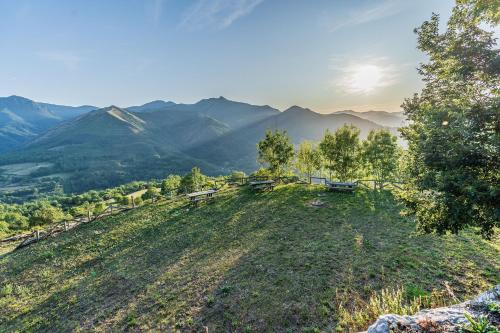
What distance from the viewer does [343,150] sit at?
1255 inches

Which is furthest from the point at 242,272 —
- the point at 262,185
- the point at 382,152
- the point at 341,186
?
the point at 382,152

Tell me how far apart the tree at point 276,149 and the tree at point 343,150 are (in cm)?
490

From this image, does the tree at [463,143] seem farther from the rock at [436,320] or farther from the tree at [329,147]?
the tree at [329,147]

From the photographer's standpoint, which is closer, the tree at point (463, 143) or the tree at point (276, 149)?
the tree at point (463, 143)

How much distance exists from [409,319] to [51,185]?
732ft

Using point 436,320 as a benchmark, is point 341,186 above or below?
below

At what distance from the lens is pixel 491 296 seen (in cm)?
538

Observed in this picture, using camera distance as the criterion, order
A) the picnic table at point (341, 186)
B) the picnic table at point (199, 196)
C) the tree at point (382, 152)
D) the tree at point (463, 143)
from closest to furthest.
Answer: the tree at point (463, 143) < the picnic table at point (341, 186) < the picnic table at point (199, 196) < the tree at point (382, 152)

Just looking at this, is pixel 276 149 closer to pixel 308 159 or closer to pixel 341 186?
pixel 308 159

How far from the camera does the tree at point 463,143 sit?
6793 millimetres

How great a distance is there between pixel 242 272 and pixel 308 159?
28.7 metres

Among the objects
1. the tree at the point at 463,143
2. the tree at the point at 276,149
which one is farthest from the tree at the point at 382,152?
the tree at the point at 463,143

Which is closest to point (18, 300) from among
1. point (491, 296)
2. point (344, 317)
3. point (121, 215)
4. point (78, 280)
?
point (78, 280)

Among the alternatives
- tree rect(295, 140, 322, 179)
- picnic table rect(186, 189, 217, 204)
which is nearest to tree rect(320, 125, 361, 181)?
tree rect(295, 140, 322, 179)
